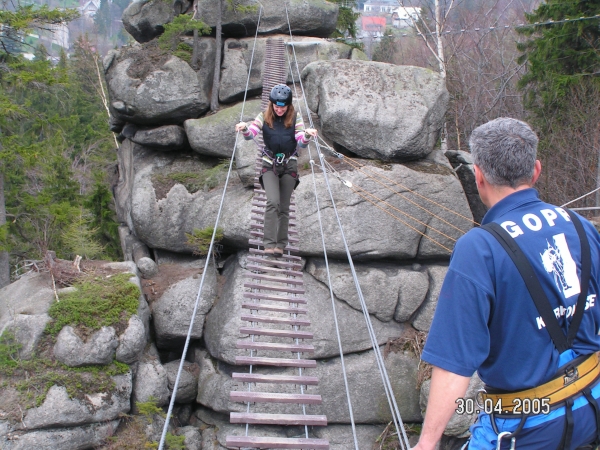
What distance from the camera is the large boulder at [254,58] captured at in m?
14.9

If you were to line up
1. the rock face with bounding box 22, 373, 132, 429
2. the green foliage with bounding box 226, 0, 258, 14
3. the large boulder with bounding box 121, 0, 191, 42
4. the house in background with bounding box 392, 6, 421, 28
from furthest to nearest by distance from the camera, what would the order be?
1. the house in background with bounding box 392, 6, 421, 28
2. the large boulder with bounding box 121, 0, 191, 42
3. the green foliage with bounding box 226, 0, 258, 14
4. the rock face with bounding box 22, 373, 132, 429

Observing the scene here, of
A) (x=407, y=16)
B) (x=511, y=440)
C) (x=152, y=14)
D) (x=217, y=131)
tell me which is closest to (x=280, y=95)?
(x=511, y=440)

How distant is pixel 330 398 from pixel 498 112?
18060 millimetres

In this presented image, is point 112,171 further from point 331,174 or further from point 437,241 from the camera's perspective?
point 437,241

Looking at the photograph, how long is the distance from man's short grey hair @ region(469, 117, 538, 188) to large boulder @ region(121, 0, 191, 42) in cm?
1584

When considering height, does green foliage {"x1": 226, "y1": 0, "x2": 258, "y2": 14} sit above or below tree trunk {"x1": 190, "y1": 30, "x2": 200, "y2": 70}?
above

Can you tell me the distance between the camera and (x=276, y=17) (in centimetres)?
1659

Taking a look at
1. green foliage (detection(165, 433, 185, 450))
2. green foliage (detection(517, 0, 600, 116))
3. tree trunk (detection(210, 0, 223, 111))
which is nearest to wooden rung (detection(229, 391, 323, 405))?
green foliage (detection(165, 433, 185, 450))

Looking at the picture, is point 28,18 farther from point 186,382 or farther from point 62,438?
point 62,438

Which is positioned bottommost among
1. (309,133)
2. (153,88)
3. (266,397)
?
(266,397)

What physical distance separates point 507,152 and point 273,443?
386 centimetres

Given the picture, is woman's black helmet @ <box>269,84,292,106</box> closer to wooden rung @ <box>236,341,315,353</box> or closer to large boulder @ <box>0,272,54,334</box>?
wooden rung @ <box>236,341,315,353</box>

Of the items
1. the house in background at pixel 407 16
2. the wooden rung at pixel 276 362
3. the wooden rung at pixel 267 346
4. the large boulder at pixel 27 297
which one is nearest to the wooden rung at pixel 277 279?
the wooden rung at pixel 267 346

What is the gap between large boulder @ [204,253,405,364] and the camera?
9164 mm
